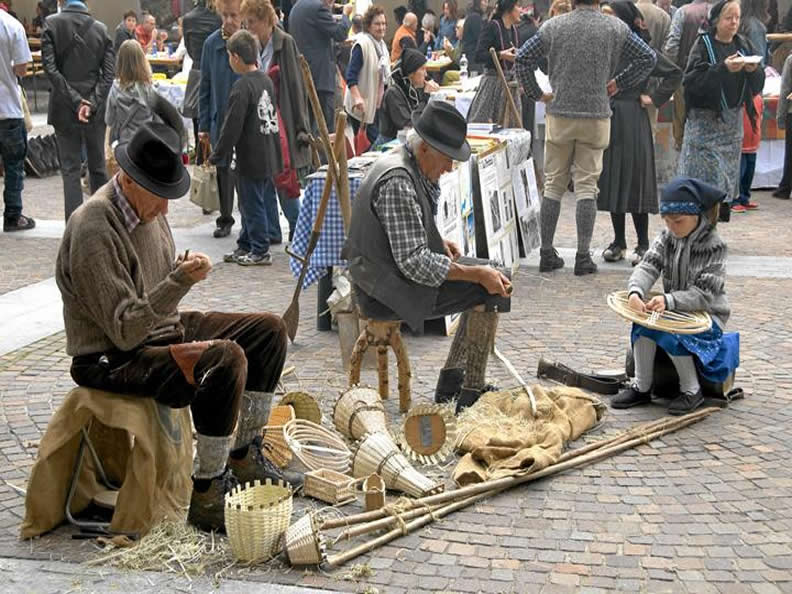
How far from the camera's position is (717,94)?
10.0 meters

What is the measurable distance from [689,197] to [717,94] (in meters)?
4.23

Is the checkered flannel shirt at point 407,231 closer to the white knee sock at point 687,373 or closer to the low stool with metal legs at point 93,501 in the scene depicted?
the white knee sock at point 687,373

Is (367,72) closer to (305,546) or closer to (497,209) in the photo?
(497,209)

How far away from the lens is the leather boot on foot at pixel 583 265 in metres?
9.34

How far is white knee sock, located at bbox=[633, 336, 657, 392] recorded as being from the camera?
6.21 meters

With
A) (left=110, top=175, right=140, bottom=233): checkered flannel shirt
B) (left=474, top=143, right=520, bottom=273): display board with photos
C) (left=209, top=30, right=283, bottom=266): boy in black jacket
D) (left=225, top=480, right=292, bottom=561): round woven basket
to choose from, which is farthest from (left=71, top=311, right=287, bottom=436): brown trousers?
(left=209, top=30, right=283, bottom=266): boy in black jacket

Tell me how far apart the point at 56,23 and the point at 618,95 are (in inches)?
195

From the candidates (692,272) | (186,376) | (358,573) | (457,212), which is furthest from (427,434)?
(457,212)

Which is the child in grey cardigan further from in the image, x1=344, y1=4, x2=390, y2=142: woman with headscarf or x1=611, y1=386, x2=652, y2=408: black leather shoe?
x1=344, y1=4, x2=390, y2=142: woman with headscarf

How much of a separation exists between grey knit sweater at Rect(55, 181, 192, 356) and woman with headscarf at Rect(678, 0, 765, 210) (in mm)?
6546

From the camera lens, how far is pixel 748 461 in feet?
18.3

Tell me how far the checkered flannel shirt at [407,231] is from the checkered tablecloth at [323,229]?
1.43 m

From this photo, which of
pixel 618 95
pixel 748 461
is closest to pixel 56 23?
pixel 618 95

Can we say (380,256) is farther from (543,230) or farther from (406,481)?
(543,230)
